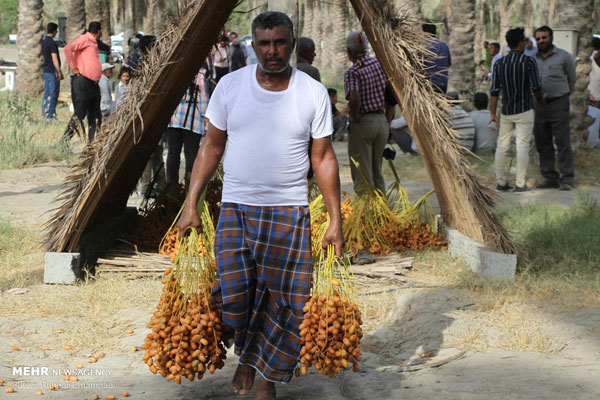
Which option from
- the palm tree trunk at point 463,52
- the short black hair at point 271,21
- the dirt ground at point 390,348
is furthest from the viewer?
the palm tree trunk at point 463,52

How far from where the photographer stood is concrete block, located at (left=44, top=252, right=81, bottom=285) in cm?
595

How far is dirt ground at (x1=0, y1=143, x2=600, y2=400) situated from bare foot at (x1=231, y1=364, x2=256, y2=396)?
18 centimetres

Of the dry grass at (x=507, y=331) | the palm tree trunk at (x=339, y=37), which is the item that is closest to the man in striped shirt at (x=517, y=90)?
the dry grass at (x=507, y=331)

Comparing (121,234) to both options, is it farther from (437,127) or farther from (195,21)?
(437,127)

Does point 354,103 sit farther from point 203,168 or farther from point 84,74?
point 84,74

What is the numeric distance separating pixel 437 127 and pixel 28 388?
348cm

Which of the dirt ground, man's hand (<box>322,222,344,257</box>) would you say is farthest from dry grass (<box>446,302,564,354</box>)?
man's hand (<box>322,222,344,257</box>)

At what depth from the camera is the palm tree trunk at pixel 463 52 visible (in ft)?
57.2

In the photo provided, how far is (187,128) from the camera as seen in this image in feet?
24.5

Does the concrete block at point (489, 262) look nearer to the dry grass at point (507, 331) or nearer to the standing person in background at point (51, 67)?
the dry grass at point (507, 331)

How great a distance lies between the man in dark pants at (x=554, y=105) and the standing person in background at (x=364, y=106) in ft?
10.9

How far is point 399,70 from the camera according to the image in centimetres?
585

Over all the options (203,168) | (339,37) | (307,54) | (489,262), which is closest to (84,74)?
(307,54)

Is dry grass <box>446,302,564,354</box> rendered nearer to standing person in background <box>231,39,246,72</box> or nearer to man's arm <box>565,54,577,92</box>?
man's arm <box>565,54,577,92</box>
